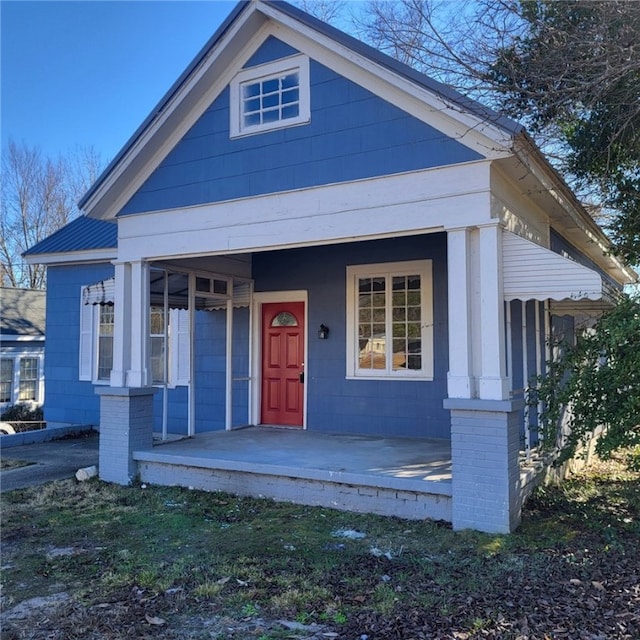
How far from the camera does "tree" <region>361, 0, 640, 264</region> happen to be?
19.7ft

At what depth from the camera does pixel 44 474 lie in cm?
815

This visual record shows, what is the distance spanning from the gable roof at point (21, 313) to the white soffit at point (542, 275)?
53.8 ft

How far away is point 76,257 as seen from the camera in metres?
12.0

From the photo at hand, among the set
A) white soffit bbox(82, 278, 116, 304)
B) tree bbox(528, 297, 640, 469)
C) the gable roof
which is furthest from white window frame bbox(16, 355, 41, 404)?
tree bbox(528, 297, 640, 469)

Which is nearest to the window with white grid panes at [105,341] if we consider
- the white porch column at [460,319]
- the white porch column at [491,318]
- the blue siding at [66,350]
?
the blue siding at [66,350]

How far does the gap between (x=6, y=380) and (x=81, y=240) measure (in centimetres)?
767

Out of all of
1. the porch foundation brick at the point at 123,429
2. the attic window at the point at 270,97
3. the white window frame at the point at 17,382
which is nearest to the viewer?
the attic window at the point at 270,97

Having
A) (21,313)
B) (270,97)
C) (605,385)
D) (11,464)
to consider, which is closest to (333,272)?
(270,97)

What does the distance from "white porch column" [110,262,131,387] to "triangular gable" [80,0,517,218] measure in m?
0.96

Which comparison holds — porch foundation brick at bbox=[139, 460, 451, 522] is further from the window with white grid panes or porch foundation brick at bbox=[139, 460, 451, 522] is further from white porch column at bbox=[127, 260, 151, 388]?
the window with white grid panes

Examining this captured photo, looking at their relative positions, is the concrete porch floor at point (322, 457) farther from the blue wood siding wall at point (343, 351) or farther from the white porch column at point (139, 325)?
the white porch column at point (139, 325)

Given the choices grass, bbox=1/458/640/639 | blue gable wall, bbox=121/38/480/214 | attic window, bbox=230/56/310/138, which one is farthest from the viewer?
attic window, bbox=230/56/310/138

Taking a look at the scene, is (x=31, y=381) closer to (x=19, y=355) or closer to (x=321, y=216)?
(x=19, y=355)

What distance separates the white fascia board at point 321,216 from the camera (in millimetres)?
5648
